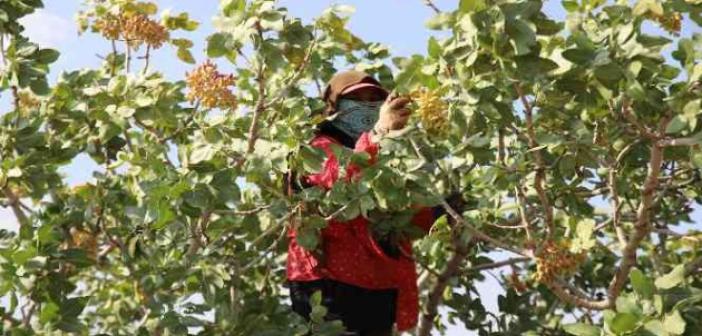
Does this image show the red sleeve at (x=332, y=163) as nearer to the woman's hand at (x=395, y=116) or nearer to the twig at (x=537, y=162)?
the woman's hand at (x=395, y=116)

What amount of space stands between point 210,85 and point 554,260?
4.57ft

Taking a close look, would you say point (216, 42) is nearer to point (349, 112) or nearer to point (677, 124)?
point (349, 112)

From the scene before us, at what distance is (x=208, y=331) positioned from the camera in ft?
12.7

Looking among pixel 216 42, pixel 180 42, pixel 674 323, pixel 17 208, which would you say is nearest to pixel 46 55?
pixel 180 42

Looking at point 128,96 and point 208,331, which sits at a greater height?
point 128,96

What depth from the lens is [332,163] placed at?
13.2ft

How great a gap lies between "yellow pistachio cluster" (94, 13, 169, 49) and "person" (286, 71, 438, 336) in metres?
0.76

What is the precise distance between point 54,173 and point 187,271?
0.97 m

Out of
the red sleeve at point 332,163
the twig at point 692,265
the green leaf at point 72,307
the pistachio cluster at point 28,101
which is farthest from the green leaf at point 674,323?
the pistachio cluster at point 28,101

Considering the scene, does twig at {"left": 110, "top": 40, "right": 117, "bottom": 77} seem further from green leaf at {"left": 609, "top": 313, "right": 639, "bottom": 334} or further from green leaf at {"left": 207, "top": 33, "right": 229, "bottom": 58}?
green leaf at {"left": 609, "top": 313, "right": 639, "bottom": 334}

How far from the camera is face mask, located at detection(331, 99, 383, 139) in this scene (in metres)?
4.46

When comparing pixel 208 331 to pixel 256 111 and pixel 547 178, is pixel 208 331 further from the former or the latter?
pixel 547 178

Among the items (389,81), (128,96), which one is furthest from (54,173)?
(389,81)

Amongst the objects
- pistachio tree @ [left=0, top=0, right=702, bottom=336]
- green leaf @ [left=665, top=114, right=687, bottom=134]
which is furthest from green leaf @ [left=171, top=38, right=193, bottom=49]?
→ green leaf @ [left=665, top=114, right=687, bottom=134]
